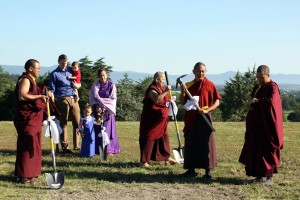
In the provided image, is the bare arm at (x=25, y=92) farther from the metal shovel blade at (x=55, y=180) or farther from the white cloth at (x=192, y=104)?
the white cloth at (x=192, y=104)

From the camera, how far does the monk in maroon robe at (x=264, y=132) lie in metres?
8.27

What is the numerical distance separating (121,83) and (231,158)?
51620mm

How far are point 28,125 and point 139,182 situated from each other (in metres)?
2.36

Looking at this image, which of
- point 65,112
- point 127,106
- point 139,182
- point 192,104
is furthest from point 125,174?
point 127,106

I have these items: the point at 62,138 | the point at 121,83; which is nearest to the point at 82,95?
the point at 121,83

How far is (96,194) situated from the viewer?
25.2ft

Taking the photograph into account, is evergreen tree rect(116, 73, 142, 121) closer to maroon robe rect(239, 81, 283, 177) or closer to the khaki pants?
the khaki pants

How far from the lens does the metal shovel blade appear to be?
314 inches

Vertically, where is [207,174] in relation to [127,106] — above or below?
above

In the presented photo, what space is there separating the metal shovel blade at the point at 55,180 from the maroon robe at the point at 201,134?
8.28 ft

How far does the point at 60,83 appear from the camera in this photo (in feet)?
38.0

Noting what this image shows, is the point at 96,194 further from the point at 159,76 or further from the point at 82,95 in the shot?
the point at 82,95

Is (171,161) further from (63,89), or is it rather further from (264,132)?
(63,89)

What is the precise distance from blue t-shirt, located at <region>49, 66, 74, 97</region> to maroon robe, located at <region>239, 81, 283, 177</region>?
5221 mm
